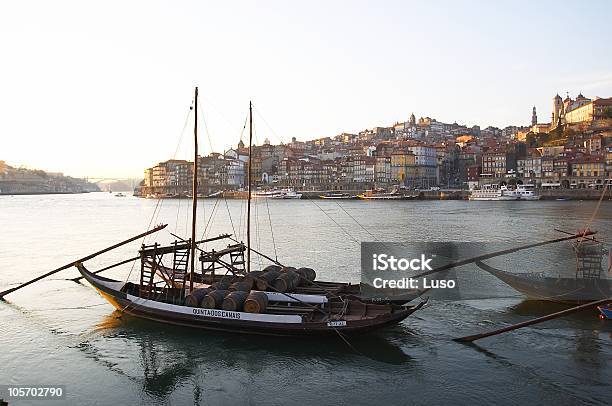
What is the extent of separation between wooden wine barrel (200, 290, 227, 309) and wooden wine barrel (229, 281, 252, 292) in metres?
0.47

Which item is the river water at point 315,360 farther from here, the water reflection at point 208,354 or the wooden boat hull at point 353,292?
the wooden boat hull at point 353,292

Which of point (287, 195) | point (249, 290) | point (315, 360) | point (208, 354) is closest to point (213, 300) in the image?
point (249, 290)

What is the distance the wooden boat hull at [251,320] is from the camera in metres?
11.8

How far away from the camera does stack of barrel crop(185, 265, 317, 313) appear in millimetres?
12547

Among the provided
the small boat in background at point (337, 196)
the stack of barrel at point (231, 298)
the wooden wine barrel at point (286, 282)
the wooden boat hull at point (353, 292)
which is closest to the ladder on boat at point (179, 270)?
the wooden boat hull at point (353, 292)

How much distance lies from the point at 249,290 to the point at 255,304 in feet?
3.99

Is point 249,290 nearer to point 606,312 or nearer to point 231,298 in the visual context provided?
point 231,298

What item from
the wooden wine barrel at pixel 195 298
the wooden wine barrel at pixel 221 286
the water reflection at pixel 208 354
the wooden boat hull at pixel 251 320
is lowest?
the water reflection at pixel 208 354

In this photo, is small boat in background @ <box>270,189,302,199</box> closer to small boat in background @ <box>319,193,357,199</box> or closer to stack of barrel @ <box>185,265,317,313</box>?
small boat in background @ <box>319,193,357,199</box>

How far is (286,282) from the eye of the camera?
13.9 m

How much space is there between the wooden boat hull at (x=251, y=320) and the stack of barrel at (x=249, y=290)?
196 millimetres

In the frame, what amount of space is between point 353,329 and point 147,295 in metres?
Answer: 5.74

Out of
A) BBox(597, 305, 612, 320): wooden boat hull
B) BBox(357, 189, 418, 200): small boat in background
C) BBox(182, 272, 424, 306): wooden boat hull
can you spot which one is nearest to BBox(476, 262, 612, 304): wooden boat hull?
BBox(597, 305, 612, 320): wooden boat hull

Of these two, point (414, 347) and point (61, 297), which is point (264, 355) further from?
point (61, 297)
